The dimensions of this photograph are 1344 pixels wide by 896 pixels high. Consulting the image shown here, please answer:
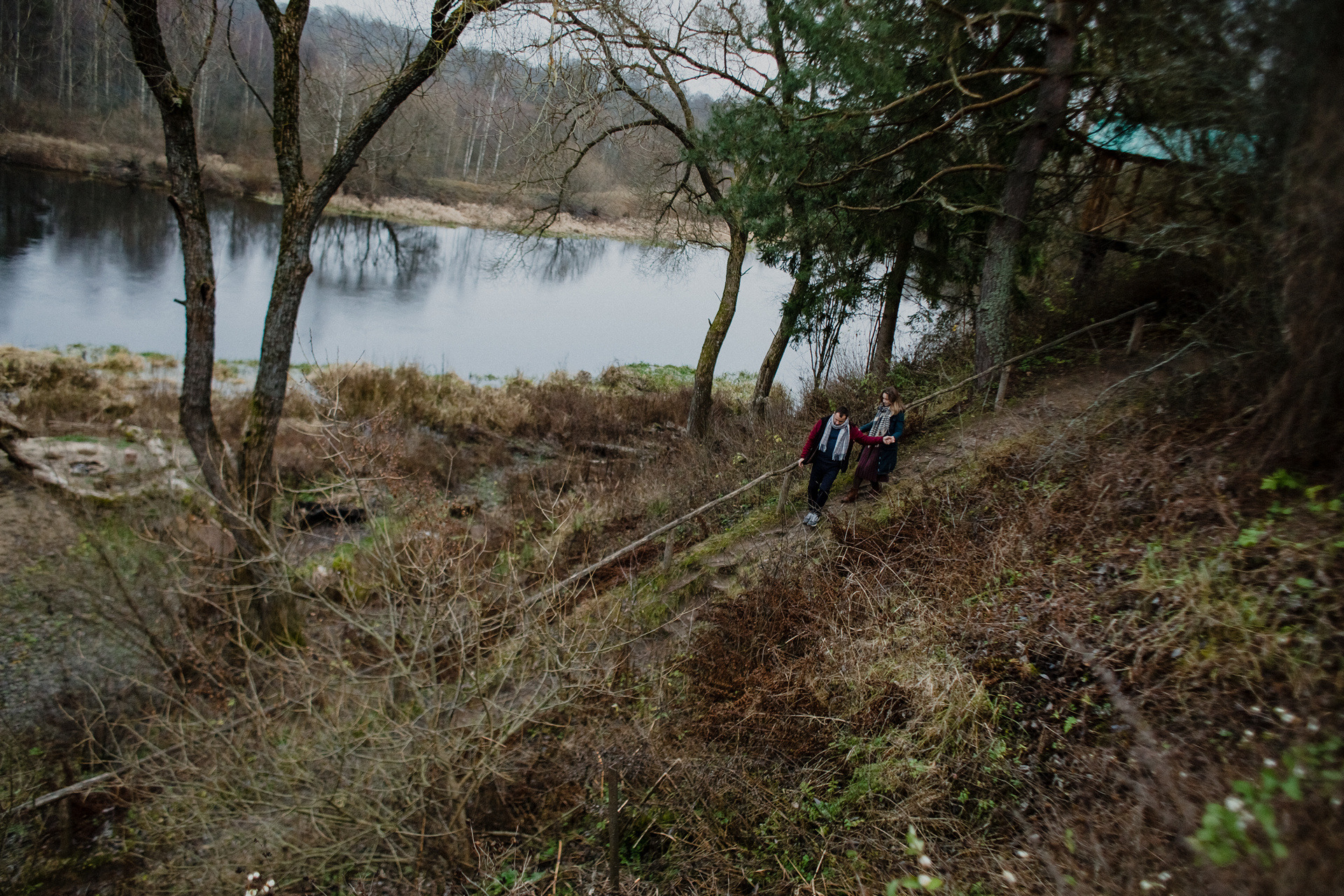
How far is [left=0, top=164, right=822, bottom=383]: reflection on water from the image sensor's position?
2108 cm

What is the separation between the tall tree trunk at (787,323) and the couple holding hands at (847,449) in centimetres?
478

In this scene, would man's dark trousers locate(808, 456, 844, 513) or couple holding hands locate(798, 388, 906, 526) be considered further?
man's dark trousers locate(808, 456, 844, 513)

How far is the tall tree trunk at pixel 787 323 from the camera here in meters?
12.5

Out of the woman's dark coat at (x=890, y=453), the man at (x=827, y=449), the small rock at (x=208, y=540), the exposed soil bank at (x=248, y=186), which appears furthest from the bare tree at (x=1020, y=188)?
the exposed soil bank at (x=248, y=186)

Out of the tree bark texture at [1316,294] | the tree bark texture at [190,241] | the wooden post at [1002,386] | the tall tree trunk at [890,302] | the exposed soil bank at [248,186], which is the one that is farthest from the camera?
the exposed soil bank at [248,186]

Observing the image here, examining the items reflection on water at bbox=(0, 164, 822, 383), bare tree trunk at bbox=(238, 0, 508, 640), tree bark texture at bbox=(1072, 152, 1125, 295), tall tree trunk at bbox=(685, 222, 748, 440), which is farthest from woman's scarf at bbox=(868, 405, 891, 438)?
reflection on water at bbox=(0, 164, 822, 383)

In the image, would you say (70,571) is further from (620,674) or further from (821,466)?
(821,466)

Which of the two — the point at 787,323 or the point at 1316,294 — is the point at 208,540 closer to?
the point at 787,323

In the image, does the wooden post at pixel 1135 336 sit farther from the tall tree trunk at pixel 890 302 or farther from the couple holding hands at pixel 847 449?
the couple holding hands at pixel 847 449

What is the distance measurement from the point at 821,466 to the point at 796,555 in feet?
3.45

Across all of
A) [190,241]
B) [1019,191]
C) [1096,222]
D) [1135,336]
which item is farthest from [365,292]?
[1135,336]

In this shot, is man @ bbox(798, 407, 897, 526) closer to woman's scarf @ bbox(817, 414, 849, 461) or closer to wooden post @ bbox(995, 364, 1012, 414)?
woman's scarf @ bbox(817, 414, 849, 461)

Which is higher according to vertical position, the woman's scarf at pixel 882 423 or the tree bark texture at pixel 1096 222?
the tree bark texture at pixel 1096 222

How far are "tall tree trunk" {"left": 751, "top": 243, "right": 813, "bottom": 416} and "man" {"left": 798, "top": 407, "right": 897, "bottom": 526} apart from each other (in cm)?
502
